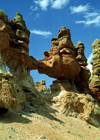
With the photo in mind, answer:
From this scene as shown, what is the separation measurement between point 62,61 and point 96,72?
10414 mm

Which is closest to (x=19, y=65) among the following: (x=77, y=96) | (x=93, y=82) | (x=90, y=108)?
(x=77, y=96)

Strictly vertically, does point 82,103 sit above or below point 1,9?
below

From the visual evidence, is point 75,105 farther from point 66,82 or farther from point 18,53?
point 18,53

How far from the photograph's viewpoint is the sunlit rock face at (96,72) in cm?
2531

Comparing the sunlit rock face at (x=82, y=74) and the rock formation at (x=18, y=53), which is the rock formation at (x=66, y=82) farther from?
the rock formation at (x=18, y=53)

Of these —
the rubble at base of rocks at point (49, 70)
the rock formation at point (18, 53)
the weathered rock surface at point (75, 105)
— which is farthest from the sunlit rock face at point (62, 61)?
the weathered rock surface at point (75, 105)

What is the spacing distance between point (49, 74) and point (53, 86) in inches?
67.7

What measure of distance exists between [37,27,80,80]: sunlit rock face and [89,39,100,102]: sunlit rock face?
6.93 m

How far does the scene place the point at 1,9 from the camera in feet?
45.3

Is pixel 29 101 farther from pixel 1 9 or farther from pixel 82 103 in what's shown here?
pixel 1 9

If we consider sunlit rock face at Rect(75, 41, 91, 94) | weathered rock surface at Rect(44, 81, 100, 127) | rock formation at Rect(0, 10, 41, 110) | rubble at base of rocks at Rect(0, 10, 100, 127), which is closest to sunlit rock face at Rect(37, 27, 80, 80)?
rubble at base of rocks at Rect(0, 10, 100, 127)

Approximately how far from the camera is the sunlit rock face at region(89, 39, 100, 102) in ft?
83.0

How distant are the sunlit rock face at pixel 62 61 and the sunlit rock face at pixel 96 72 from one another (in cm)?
693

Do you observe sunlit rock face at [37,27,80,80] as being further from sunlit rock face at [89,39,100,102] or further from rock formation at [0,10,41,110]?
sunlit rock face at [89,39,100,102]
